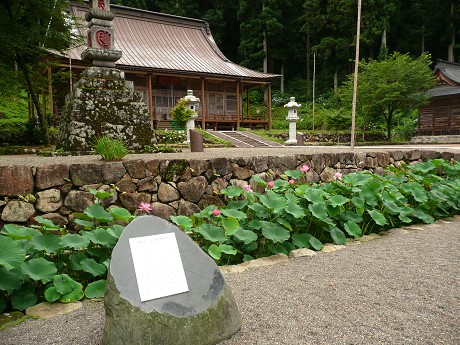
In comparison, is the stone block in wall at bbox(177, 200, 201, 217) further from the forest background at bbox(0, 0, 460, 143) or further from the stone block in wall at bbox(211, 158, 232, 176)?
the forest background at bbox(0, 0, 460, 143)

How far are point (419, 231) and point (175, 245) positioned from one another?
3.20 metres

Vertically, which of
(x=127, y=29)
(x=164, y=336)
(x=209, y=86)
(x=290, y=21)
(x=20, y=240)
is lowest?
(x=164, y=336)

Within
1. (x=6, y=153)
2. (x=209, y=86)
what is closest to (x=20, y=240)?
(x=6, y=153)

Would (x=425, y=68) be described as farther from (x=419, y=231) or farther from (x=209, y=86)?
(x=419, y=231)

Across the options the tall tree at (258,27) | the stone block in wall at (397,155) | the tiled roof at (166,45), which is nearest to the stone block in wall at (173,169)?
the stone block in wall at (397,155)

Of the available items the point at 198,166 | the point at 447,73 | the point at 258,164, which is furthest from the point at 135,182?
the point at 447,73

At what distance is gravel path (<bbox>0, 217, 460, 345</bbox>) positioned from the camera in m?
1.76

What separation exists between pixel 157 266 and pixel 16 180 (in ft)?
8.30

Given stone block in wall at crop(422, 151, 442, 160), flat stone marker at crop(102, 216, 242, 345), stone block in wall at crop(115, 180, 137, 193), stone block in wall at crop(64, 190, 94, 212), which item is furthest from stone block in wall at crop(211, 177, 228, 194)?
stone block in wall at crop(422, 151, 442, 160)

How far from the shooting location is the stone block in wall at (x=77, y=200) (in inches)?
147

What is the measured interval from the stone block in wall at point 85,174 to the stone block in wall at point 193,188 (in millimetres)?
1040

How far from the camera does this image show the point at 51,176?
Answer: 362 cm

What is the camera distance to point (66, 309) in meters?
2.08

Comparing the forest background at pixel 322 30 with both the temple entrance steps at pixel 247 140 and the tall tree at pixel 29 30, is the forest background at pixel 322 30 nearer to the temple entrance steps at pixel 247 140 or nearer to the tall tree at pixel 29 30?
the temple entrance steps at pixel 247 140
